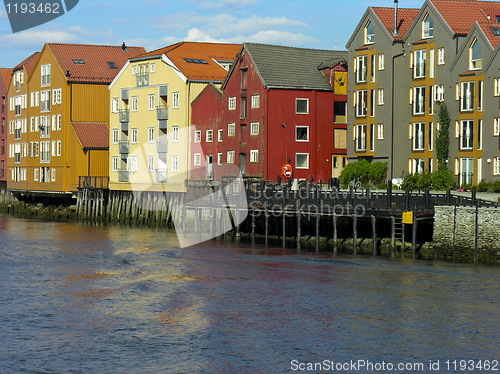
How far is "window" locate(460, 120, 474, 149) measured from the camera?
6919 cm

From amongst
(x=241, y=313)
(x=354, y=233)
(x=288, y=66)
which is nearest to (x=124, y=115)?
(x=288, y=66)

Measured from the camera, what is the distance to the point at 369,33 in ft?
258

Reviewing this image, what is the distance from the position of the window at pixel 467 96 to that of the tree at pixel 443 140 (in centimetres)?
155

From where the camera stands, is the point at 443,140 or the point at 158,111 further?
the point at 158,111

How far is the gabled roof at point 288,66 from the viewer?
272 feet

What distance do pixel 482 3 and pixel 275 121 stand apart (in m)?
19.0

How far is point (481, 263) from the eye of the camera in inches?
1951

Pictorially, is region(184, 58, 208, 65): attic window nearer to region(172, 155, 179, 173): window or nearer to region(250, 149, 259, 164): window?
region(172, 155, 179, 173): window

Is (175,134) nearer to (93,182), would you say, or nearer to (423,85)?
(93,182)

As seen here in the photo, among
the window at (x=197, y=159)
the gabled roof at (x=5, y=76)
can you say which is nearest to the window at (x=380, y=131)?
the window at (x=197, y=159)

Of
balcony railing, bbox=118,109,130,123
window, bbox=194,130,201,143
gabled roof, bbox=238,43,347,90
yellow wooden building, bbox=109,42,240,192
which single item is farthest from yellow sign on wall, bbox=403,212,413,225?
balcony railing, bbox=118,109,130,123

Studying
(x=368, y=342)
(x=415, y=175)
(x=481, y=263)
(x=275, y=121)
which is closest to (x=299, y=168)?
(x=275, y=121)

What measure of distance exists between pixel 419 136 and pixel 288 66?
15.8m

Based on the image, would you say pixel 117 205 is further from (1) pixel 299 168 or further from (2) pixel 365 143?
(2) pixel 365 143
